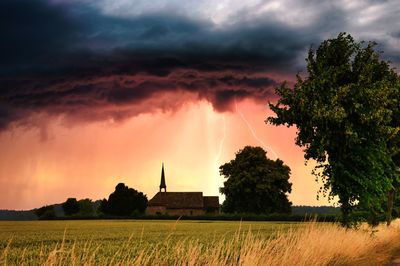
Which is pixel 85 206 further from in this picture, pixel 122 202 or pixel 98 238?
pixel 98 238

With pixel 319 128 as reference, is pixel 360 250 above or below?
below

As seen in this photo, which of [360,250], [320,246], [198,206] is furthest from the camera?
[198,206]

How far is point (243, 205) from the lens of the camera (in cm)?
8362

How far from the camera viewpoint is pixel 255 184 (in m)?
83.7

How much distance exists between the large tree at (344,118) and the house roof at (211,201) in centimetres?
9686

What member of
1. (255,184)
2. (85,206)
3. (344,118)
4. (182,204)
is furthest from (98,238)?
(85,206)

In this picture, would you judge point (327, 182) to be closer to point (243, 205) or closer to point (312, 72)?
point (312, 72)

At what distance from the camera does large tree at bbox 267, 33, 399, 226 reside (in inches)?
912

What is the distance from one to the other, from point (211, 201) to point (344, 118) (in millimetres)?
100982

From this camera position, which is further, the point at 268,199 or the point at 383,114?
the point at 268,199

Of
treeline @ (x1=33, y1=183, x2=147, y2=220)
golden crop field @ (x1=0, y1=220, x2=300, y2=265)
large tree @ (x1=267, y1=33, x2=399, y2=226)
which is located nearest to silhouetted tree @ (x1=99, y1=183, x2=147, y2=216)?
treeline @ (x1=33, y1=183, x2=147, y2=220)

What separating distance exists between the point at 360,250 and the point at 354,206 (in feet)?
30.2

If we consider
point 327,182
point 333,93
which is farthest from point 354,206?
point 333,93

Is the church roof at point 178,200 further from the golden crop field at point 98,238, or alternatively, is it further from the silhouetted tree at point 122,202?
the golden crop field at point 98,238
